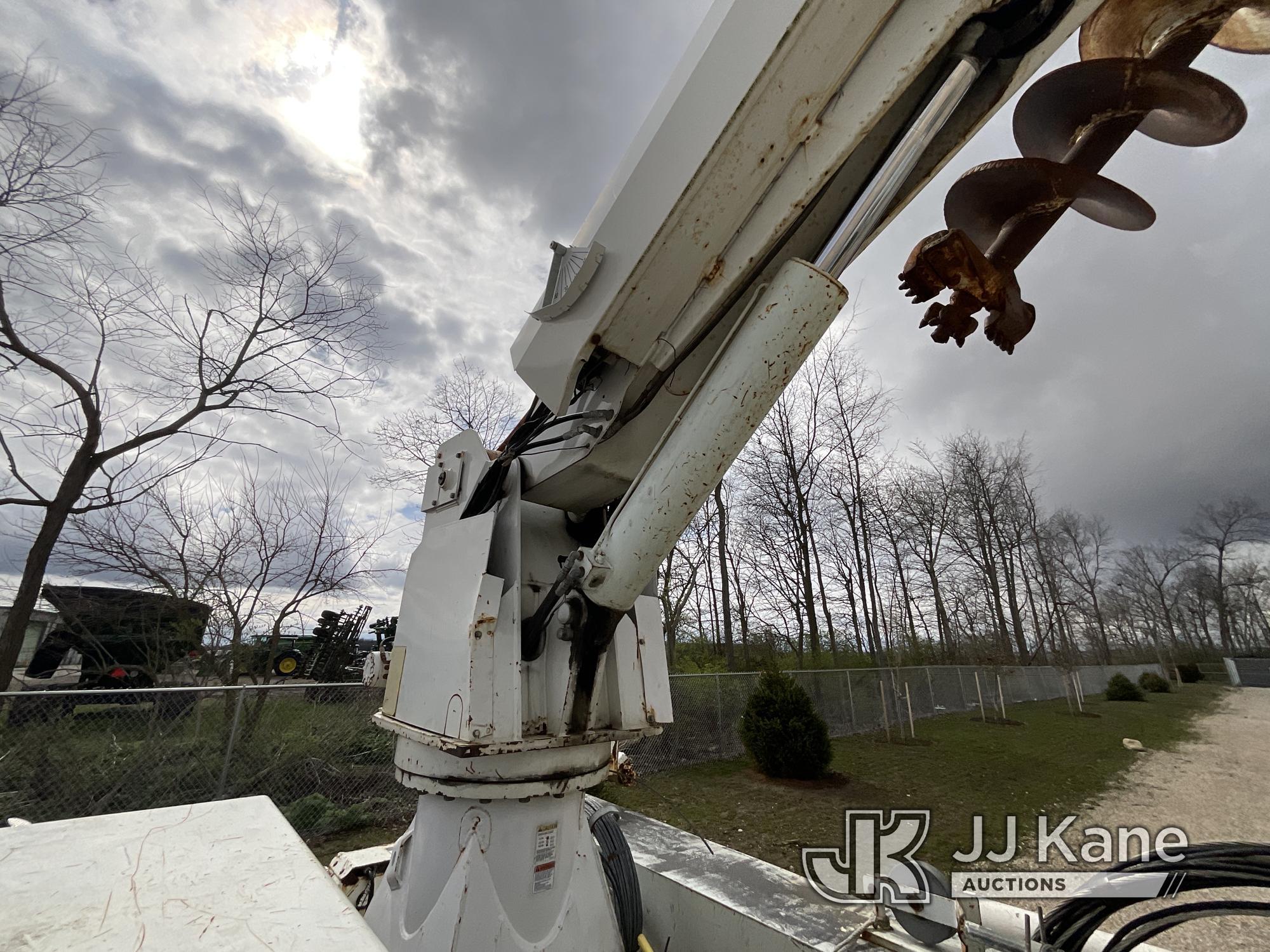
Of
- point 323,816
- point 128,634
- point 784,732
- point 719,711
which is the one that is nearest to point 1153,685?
point 719,711

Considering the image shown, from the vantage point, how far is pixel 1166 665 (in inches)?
1439

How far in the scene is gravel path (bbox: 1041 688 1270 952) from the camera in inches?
177

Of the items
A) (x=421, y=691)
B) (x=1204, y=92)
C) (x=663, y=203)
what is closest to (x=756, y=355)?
(x=663, y=203)

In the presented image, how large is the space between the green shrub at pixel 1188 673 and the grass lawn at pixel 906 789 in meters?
29.6

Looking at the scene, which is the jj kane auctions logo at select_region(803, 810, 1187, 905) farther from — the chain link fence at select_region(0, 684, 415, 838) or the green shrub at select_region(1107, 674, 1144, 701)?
the green shrub at select_region(1107, 674, 1144, 701)

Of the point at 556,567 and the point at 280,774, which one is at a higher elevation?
the point at 556,567

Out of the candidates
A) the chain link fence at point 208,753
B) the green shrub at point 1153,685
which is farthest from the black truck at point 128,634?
the green shrub at point 1153,685

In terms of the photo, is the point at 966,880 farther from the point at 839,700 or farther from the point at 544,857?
the point at 839,700

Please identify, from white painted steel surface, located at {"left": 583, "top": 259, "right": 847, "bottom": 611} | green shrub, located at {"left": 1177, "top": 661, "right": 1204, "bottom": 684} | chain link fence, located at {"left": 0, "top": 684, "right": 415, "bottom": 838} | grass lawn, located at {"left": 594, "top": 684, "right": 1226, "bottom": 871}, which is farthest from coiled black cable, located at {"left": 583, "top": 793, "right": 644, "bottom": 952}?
green shrub, located at {"left": 1177, "top": 661, "right": 1204, "bottom": 684}

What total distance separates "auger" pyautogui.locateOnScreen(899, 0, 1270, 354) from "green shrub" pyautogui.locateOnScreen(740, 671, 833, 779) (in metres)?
8.63

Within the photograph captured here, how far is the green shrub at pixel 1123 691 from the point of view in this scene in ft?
80.4

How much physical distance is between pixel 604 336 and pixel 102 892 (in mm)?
1596

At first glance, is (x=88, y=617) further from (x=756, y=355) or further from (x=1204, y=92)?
(x=1204, y=92)

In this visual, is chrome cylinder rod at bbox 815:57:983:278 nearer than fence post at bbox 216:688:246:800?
Yes
